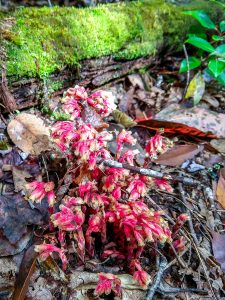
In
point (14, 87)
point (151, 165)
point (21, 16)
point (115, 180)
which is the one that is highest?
point (21, 16)

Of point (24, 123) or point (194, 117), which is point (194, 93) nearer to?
point (194, 117)

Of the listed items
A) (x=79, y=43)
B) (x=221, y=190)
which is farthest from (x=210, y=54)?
(x=221, y=190)

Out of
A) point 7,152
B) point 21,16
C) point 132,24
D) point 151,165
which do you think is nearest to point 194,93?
point 132,24

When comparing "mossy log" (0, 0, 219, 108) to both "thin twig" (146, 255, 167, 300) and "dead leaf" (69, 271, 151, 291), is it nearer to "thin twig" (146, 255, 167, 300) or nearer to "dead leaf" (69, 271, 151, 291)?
"dead leaf" (69, 271, 151, 291)

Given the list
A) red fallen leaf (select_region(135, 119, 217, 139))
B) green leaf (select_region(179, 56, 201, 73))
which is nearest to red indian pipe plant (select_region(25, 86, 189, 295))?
red fallen leaf (select_region(135, 119, 217, 139))

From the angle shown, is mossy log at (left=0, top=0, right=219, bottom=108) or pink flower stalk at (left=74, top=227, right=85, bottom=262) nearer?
pink flower stalk at (left=74, top=227, right=85, bottom=262)
